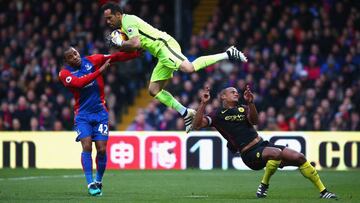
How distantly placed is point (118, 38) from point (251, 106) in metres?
2.31

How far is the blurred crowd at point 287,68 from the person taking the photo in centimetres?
2436

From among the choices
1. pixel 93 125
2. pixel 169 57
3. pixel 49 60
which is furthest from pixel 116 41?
pixel 49 60

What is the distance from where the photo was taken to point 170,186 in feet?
56.0

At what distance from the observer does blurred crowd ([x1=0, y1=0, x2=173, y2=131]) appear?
2598cm

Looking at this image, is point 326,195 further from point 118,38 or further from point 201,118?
point 118,38

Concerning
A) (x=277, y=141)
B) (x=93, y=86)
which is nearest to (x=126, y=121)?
(x=277, y=141)

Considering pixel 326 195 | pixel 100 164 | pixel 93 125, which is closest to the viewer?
pixel 326 195

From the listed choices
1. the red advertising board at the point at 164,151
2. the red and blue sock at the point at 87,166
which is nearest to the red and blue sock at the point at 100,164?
the red and blue sock at the point at 87,166

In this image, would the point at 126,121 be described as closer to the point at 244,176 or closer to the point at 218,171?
the point at 218,171

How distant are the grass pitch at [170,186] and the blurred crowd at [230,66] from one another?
3.75 metres

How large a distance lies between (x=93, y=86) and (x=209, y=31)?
12269 millimetres

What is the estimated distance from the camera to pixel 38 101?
1057 inches

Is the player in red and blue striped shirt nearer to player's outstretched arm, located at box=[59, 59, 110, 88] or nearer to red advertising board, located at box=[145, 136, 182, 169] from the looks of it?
player's outstretched arm, located at box=[59, 59, 110, 88]

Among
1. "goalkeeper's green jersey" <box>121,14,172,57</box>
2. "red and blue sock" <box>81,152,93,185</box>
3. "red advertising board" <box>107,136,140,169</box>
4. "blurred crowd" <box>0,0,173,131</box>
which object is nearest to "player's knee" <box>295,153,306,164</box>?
"goalkeeper's green jersey" <box>121,14,172,57</box>
